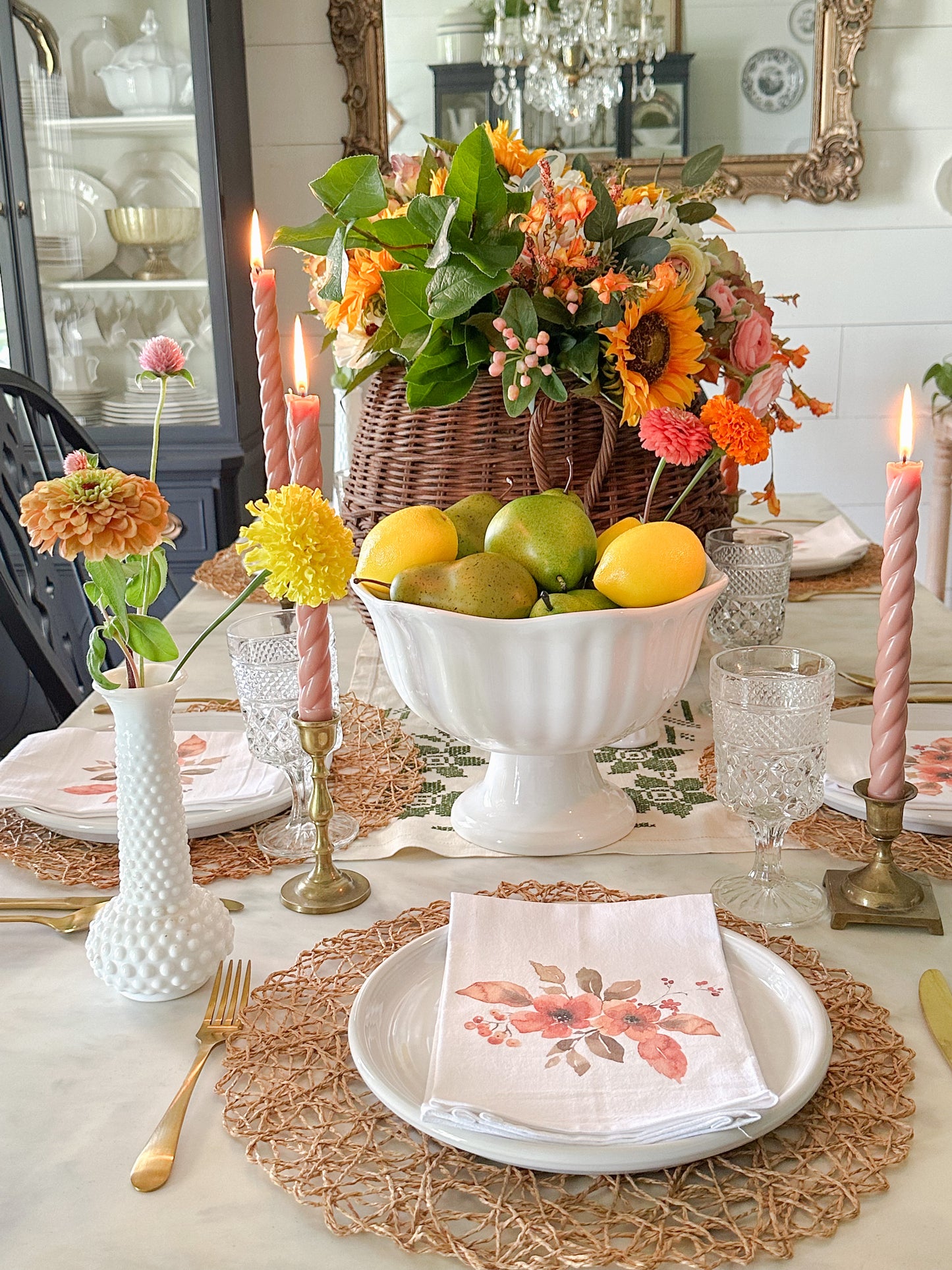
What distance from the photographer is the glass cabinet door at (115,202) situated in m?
2.63

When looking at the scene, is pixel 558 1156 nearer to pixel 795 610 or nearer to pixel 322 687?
pixel 322 687

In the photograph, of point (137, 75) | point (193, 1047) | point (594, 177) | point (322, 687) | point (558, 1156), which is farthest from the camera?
point (137, 75)

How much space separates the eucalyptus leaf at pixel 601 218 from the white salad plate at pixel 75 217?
209 centimetres

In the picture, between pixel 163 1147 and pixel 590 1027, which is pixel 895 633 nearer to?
pixel 590 1027

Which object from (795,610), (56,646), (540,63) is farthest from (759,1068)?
(540,63)

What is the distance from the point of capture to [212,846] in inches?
36.2

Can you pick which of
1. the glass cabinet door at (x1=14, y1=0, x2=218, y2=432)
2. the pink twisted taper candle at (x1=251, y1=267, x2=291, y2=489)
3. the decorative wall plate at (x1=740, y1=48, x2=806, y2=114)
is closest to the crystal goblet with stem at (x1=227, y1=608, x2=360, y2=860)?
the pink twisted taper candle at (x1=251, y1=267, x2=291, y2=489)

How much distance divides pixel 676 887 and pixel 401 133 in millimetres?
2402

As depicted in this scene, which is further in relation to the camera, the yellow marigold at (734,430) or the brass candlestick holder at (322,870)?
the yellow marigold at (734,430)

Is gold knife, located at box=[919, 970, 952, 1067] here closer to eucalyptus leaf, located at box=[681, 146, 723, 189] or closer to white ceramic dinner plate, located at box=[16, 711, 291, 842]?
white ceramic dinner plate, located at box=[16, 711, 291, 842]

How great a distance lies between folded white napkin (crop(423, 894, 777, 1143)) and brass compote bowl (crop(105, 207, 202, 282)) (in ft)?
7.68

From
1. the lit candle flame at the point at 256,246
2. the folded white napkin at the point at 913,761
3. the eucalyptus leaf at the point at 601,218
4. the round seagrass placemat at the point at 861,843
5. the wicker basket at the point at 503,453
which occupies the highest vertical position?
the eucalyptus leaf at the point at 601,218

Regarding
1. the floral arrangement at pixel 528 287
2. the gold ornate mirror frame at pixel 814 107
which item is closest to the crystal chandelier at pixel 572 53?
the gold ornate mirror frame at pixel 814 107

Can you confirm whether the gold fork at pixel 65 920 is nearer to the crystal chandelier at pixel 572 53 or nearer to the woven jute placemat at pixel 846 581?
the woven jute placemat at pixel 846 581
